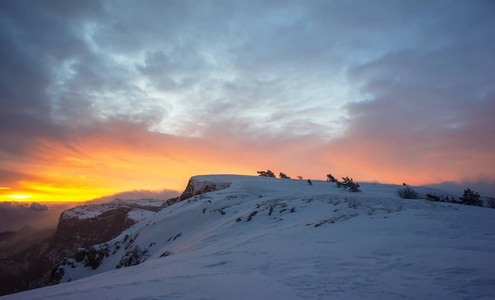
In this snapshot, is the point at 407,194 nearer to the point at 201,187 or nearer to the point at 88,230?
the point at 201,187

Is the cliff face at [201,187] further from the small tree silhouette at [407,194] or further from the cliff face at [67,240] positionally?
the cliff face at [67,240]

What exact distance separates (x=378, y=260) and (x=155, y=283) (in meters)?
3.75

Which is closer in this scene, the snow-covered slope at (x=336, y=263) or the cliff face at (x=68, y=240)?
the snow-covered slope at (x=336, y=263)

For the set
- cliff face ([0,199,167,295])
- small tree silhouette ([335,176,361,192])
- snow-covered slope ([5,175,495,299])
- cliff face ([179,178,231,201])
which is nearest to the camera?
snow-covered slope ([5,175,495,299])

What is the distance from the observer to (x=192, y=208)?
13.8m

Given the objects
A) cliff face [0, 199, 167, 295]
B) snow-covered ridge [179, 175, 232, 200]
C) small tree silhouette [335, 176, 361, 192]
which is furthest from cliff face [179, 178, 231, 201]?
cliff face [0, 199, 167, 295]

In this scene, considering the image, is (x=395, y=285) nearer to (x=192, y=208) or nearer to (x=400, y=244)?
(x=400, y=244)

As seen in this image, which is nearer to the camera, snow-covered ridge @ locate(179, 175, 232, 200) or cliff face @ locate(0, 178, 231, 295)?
snow-covered ridge @ locate(179, 175, 232, 200)

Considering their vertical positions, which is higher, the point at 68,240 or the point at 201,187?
the point at 201,187

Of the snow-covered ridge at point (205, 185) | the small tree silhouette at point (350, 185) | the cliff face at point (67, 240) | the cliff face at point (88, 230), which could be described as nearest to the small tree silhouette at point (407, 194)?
the small tree silhouette at point (350, 185)

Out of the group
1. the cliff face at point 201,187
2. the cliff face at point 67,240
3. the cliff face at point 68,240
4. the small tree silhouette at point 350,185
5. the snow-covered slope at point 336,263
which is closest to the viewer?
the snow-covered slope at point 336,263

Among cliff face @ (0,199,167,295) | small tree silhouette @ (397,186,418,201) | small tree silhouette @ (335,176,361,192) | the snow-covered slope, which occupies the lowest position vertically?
cliff face @ (0,199,167,295)

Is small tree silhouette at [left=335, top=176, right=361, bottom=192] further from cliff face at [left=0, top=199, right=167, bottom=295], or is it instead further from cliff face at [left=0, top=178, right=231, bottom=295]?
cliff face at [left=0, top=199, right=167, bottom=295]

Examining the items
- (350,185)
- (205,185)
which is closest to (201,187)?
(205,185)
